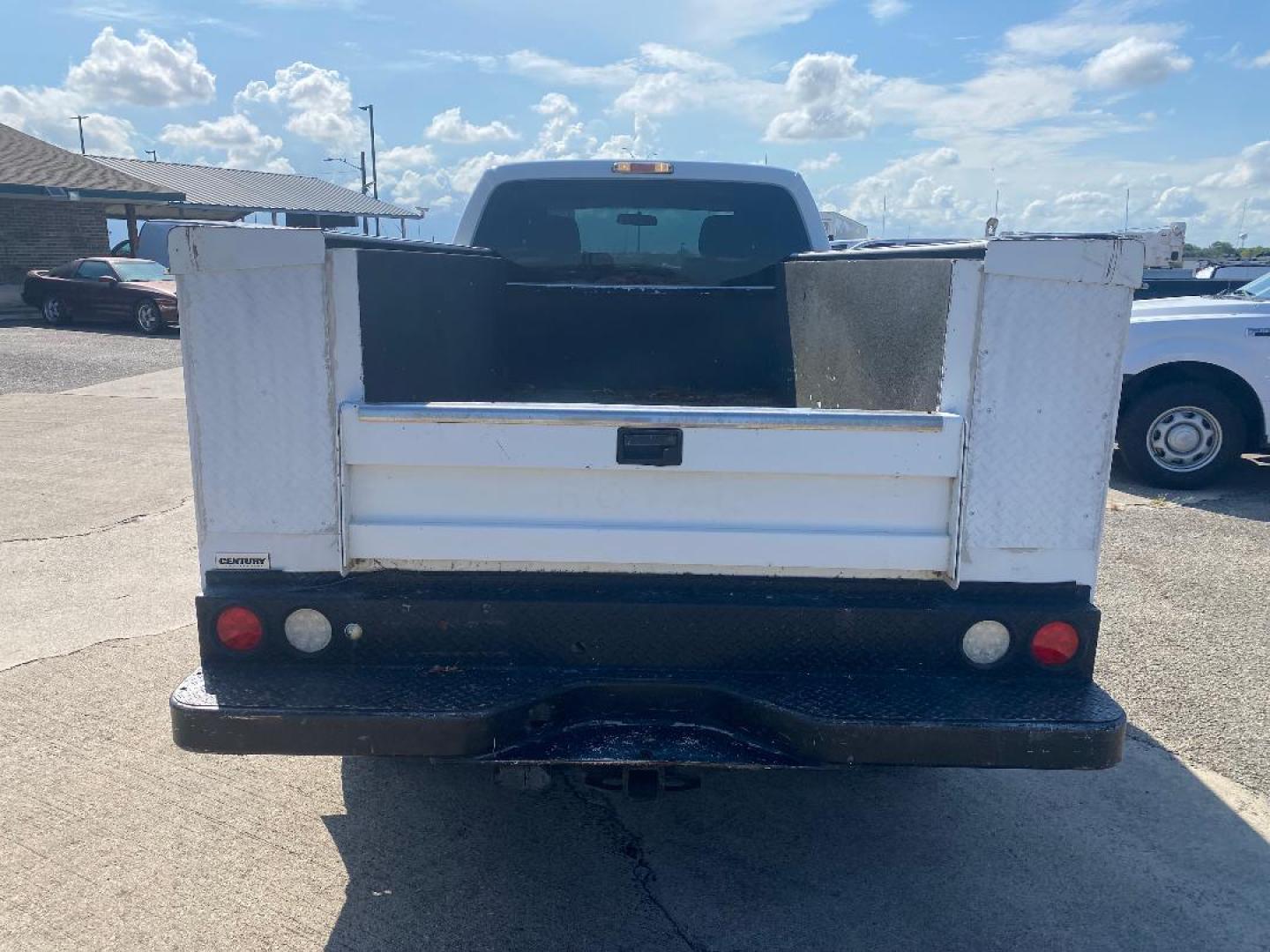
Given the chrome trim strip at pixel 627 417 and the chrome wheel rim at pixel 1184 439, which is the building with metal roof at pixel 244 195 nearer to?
the chrome wheel rim at pixel 1184 439

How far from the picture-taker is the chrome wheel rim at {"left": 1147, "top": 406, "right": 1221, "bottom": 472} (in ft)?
26.6

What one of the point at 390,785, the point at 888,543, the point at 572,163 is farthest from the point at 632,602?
the point at 572,163

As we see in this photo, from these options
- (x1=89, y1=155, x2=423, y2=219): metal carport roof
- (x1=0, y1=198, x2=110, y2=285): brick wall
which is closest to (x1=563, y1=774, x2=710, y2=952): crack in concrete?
(x1=0, y1=198, x2=110, y2=285): brick wall

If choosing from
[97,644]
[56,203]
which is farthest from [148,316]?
[97,644]

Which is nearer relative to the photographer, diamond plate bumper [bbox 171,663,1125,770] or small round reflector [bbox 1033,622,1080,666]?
diamond plate bumper [bbox 171,663,1125,770]

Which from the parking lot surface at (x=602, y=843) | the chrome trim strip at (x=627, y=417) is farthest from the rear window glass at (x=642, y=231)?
the chrome trim strip at (x=627, y=417)

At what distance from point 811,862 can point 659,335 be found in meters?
2.97

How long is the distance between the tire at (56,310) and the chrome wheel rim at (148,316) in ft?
8.16

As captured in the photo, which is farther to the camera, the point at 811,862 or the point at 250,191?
the point at 250,191

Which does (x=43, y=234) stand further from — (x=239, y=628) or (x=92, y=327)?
(x=239, y=628)

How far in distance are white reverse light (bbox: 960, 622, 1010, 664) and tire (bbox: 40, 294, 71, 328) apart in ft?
79.9

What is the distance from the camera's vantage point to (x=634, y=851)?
3.36 m

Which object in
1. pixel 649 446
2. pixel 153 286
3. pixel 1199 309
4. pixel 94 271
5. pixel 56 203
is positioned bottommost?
pixel 153 286

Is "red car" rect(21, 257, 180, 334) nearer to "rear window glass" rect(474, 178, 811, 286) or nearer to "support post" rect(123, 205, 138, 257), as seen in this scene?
"support post" rect(123, 205, 138, 257)
